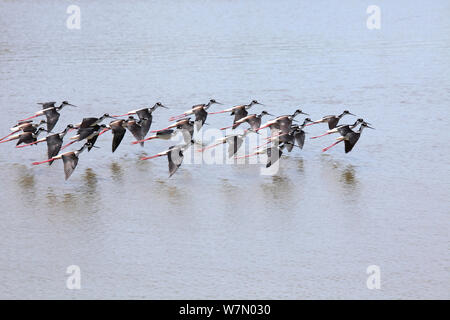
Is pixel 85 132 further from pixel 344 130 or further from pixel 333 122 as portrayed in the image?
pixel 333 122

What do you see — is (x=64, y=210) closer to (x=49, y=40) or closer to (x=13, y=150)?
(x=13, y=150)

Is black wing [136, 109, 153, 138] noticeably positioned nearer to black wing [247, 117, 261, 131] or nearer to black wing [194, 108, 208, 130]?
black wing [194, 108, 208, 130]

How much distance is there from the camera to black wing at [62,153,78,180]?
1719 centimetres

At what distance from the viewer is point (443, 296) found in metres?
12.4

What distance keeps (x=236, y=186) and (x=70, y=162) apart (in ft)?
11.1

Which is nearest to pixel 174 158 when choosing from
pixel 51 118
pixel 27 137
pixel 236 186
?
pixel 236 186

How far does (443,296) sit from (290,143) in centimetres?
704

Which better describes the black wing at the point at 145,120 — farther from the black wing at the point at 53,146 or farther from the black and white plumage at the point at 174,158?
the black and white plumage at the point at 174,158

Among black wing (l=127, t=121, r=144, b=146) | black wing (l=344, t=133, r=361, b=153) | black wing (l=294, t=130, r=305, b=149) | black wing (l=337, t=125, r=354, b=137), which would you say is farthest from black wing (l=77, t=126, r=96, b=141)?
black wing (l=344, t=133, r=361, b=153)

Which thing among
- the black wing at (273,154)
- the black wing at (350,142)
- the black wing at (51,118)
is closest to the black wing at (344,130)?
the black wing at (350,142)

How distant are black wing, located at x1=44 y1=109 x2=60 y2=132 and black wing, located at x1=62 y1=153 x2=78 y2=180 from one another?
8.96ft

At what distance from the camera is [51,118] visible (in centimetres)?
2000
